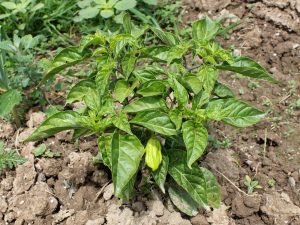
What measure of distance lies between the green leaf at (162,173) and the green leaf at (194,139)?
0.86 feet

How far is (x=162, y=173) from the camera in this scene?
2400mm

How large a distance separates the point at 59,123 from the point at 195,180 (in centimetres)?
71

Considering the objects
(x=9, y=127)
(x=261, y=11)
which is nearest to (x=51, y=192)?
(x=9, y=127)

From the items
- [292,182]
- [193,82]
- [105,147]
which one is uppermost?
[193,82]

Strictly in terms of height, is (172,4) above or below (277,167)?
above

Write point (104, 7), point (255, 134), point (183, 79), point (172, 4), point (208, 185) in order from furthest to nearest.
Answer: point (172, 4), point (104, 7), point (255, 134), point (208, 185), point (183, 79)

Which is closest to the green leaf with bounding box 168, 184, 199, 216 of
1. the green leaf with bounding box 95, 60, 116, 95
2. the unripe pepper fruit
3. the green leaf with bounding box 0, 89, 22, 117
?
the unripe pepper fruit

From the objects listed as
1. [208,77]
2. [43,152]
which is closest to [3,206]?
[43,152]

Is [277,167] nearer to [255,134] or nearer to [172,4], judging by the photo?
[255,134]

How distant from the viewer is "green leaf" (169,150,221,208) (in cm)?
241

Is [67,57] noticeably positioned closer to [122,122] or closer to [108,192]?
[122,122]

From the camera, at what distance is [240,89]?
325 cm

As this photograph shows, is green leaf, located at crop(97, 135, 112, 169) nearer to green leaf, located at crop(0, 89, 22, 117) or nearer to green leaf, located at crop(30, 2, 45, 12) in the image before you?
green leaf, located at crop(0, 89, 22, 117)

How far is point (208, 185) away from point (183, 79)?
61 cm
